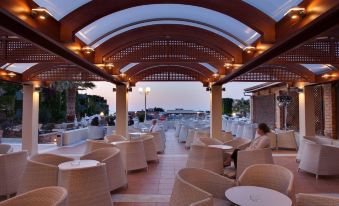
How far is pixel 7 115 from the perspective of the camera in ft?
64.8

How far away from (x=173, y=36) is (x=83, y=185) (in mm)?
4224

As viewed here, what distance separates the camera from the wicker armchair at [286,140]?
10.9 m

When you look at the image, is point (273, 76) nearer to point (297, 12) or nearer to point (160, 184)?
point (160, 184)

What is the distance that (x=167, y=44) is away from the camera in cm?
711

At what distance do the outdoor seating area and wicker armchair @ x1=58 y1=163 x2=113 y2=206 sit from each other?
0.04 ft

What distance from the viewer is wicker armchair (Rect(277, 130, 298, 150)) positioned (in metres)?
10.9

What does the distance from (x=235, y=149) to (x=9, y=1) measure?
5.21 meters

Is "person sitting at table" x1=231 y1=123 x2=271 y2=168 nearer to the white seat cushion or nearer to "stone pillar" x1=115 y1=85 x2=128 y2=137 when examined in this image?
the white seat cushion

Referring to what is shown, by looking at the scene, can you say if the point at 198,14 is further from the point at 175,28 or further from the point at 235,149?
the point at 235,149

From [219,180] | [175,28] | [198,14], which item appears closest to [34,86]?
[175,28]

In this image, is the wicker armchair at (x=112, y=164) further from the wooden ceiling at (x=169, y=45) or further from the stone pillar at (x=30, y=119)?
the stone pillar at (x=30, y=119)

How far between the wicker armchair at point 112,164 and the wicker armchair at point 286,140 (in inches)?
295

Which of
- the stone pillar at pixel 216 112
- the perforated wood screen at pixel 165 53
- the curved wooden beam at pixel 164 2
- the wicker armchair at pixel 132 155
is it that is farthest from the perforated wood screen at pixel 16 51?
the stone pillar at pixel 216 112

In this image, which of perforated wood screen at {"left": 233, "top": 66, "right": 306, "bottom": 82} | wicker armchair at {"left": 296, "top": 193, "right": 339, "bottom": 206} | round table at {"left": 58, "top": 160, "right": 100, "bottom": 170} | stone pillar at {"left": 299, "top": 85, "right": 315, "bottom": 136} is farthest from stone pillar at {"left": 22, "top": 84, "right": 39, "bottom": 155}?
stone pillar at {"left": 299, "top": 85, "right": 315, "bottom": 136}
